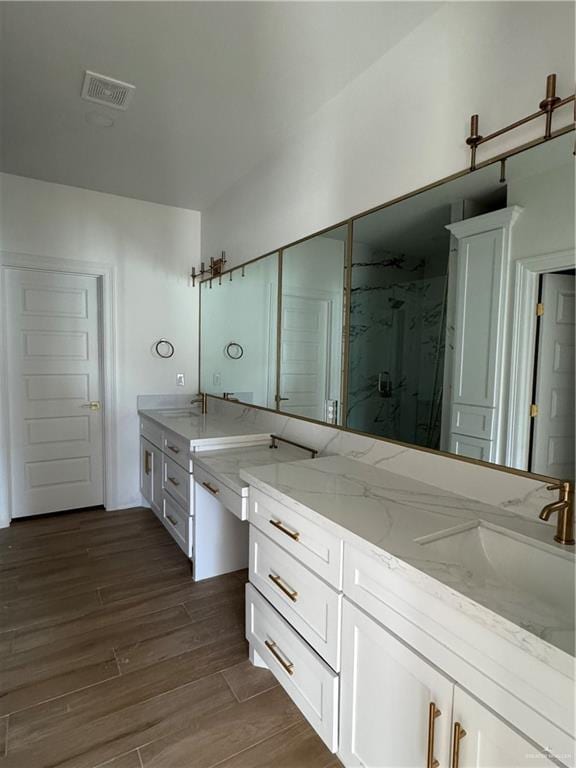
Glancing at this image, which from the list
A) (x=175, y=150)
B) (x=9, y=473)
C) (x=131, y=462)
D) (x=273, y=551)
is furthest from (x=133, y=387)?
(x=273, y=551)

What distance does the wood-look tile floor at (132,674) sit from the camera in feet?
4.49

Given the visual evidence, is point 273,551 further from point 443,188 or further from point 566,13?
point 566,13

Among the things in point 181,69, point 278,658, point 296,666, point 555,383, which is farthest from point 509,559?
point 181,69

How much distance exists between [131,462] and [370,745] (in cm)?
294

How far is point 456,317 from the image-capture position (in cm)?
148

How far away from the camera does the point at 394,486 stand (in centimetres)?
154

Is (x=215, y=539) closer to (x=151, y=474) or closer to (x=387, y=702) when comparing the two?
(x=151, y=474)

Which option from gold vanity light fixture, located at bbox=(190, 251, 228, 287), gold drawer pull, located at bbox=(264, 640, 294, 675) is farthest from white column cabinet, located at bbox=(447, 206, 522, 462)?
gold vanity light fixture, located at bbox=(190, 251, 228, 287)

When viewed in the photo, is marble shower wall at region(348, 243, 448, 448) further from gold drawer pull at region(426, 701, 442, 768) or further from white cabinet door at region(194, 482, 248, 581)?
white cabinet door at region(194, 482, 248, 581)

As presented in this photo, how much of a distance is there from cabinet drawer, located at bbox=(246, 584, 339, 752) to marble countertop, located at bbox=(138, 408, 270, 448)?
35.7 inches

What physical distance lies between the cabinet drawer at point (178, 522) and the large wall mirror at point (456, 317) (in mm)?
939

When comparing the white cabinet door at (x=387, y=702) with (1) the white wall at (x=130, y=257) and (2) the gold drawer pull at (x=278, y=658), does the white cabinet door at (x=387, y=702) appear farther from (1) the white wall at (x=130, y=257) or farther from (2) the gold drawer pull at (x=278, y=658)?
(1) the white wall at (x=130, y=257)

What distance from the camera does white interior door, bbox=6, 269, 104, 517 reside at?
3.14 meters

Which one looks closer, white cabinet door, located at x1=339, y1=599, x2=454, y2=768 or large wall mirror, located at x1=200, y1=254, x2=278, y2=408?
white cabinet door, located at x1=339, y1=599, x2=454, y2=768
